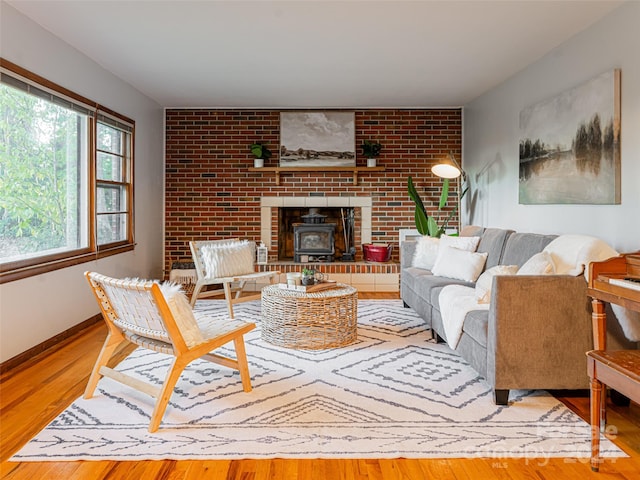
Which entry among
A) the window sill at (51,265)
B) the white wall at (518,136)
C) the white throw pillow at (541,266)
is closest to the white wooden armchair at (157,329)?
the window sill at (51,265)

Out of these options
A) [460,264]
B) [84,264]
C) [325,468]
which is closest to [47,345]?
[84,264]

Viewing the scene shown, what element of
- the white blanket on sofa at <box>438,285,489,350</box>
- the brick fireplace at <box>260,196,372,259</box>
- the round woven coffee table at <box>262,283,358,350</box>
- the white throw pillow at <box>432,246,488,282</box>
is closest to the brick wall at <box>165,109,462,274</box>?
the brick fireplace at <box>260,196,372,259</box>

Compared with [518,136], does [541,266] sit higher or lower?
lower

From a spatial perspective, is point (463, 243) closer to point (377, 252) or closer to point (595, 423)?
point (377, 252)

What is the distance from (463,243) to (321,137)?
2.65m

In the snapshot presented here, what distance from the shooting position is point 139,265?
5734 mm

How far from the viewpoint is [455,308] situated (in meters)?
3.19

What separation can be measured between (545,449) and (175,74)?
4325 mm

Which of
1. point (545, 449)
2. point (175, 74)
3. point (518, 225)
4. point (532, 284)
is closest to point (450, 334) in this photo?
point (532, 284)

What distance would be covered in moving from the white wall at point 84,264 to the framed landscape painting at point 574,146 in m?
3.81

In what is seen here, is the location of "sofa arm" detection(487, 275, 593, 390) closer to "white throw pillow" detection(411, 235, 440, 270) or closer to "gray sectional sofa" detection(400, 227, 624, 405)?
"gray sectional sofa" detection(400, 227, 624, 405)

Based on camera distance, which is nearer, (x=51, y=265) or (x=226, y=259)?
(x=51, y=265)

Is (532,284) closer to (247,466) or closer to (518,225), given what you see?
(247,466)

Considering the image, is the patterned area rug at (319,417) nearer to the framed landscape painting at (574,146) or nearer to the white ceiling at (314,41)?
the framed landscape painting at (574,146)
